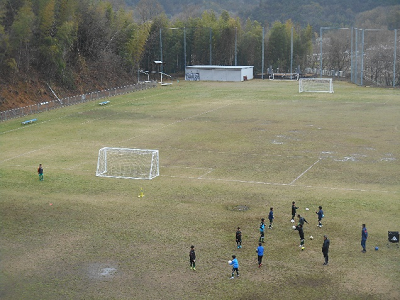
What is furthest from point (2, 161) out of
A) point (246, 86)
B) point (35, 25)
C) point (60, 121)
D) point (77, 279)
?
point (246, 86)

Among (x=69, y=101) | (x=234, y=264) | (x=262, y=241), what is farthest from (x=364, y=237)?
(x=69, y=101)

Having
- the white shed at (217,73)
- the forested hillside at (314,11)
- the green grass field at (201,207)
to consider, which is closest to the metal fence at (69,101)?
the green grass field at (201,207)

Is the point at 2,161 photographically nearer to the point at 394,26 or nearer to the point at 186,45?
the point at 186,45

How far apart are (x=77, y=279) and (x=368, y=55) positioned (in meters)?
91.4

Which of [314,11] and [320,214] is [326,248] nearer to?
[320,214]

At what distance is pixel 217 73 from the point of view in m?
92.6

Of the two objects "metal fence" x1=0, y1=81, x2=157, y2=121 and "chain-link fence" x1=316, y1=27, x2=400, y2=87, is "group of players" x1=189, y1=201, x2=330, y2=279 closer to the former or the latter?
"metal fence" x1=0, y1=81, x2=157, y2=121

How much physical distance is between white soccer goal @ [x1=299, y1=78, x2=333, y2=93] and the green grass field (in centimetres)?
2085

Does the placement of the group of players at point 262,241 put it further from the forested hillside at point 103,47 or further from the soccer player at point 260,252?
the forested hillside at point 103,47

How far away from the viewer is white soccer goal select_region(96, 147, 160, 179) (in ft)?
117

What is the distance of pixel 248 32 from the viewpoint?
10100 centimetres

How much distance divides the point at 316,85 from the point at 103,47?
3072 cm

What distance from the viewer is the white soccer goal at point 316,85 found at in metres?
77.1

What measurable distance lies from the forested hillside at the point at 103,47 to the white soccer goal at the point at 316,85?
1536 centimetres
